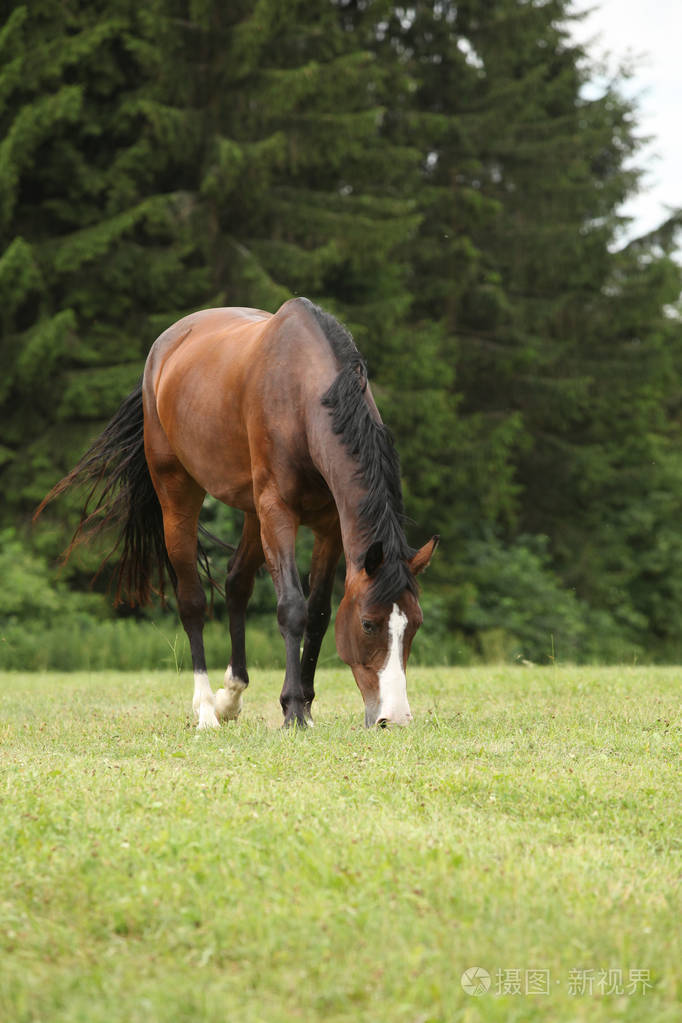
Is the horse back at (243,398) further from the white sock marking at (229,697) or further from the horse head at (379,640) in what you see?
the white sock marking at (229,697)

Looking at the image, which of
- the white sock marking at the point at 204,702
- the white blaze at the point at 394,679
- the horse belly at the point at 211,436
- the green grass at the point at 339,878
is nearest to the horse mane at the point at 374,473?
the white blaze at the point at 394,679

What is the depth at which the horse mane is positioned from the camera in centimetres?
580

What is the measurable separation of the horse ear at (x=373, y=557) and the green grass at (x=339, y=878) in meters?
0.81

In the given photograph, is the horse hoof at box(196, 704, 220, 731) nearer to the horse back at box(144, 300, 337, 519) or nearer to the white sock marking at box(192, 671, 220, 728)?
the white sock marking at box(192, 671, 220, 728)

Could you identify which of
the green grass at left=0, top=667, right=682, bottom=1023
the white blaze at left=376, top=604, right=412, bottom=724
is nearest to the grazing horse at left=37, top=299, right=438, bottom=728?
the white blaze at left=376, top=604, right=412, bottom=724

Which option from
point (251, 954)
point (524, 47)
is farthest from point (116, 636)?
point (524, 47)

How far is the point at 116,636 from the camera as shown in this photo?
639 inches

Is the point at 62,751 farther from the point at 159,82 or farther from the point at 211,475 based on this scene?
the point at 159,82

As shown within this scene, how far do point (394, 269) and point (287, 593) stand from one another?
1678cm

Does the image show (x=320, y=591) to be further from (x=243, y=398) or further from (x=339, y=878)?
(x=339, y=878)

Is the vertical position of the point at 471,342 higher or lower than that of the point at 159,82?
lower

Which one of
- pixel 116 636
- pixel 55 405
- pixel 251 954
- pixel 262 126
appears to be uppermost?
pixel 251 954

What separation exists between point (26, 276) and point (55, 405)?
2.36 metres

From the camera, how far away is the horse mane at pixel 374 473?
580 cm
